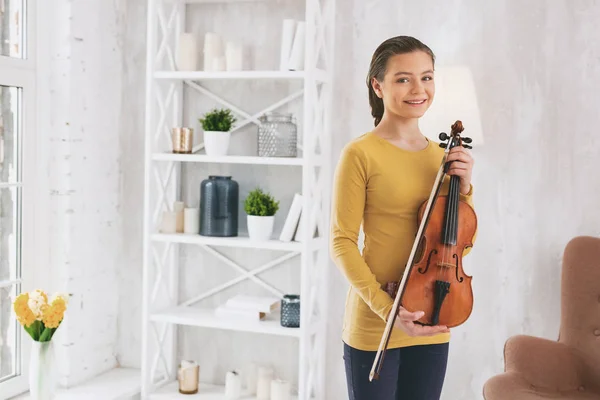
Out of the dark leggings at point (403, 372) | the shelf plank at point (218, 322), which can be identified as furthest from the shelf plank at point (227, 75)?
the dark leggings at point (403, 372)

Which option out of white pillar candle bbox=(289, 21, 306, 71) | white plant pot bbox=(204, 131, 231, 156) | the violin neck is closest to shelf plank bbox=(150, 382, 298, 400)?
white plant pot bbox=(204, 131, 231, 156)

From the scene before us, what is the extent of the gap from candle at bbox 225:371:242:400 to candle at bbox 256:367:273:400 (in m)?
0.09

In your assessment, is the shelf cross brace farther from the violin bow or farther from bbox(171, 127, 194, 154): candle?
the violin bow

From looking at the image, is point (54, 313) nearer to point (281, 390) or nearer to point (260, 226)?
point (260, 226)

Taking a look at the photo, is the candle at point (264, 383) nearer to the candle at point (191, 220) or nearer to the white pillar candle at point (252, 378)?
the white pillar candle at point (252, 378)

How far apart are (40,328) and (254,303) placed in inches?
34.8

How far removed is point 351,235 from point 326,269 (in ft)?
4.50

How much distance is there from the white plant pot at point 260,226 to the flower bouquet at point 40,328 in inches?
31.6

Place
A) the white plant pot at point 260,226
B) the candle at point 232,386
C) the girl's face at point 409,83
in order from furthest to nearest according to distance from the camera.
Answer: the candle at point 232,386 → the white plant pot at point 260,226 → the girl's face at point 409,83

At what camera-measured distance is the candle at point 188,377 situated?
3.16 metres

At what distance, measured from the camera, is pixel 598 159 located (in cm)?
283

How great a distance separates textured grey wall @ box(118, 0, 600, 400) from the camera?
9.34 ft

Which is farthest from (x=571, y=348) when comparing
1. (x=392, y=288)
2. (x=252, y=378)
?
(x=252, y=378)

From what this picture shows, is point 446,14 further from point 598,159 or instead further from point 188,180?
point 188,180
